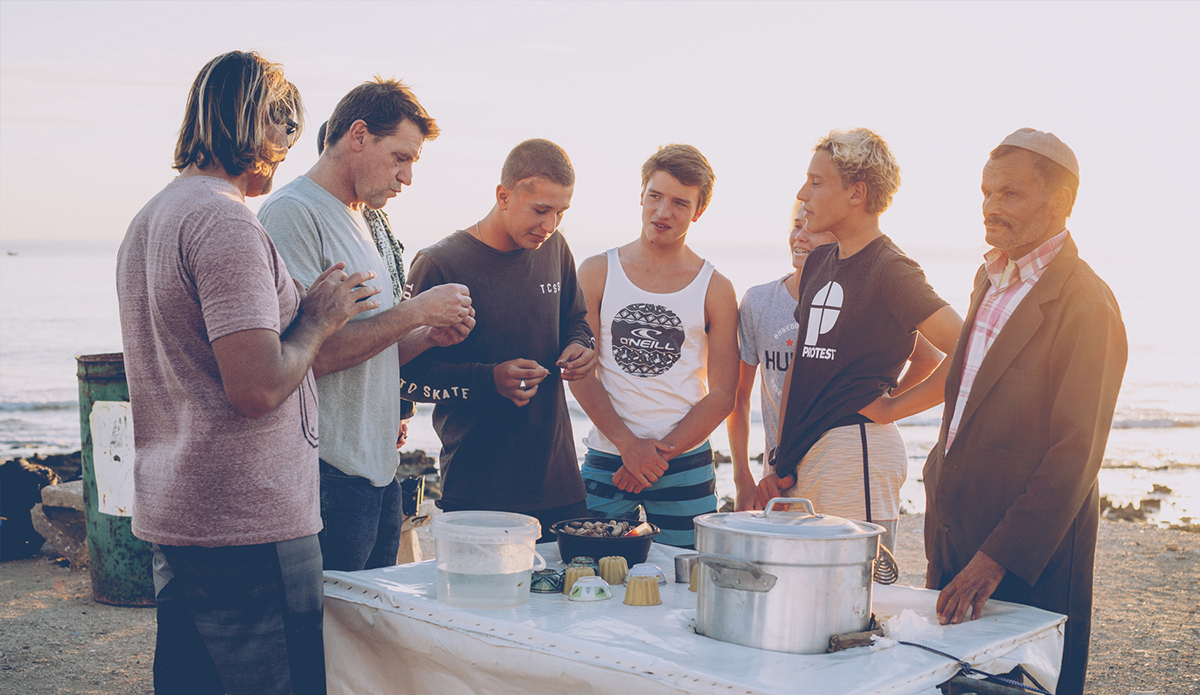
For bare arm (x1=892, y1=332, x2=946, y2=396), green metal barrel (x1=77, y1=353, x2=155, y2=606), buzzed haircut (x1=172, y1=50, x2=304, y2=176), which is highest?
buzzed haircut (x1=172, y1=50, x2=304, y2=176)

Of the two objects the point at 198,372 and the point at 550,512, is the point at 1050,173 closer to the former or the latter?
the point at 550,512

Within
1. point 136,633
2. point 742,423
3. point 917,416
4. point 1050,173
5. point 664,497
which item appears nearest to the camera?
point 1050,173

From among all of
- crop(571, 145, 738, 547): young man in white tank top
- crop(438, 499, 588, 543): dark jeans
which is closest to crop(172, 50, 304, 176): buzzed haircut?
crop(438, 499, 588, 543): dark jeans

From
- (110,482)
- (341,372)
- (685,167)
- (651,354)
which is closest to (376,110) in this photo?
(341,372)

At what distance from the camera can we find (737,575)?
1.71 meters

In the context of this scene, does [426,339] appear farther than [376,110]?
Yes

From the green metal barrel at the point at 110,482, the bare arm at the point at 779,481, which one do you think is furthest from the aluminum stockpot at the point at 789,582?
the green metal barrel at the point at 110,482

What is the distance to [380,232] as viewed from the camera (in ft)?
10.5

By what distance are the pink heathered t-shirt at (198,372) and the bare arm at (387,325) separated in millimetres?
313

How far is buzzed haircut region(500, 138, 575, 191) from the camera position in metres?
3.04

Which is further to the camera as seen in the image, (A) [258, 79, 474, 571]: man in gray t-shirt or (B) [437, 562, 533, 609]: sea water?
(A) [258, 79, 474, 571]: man in gray t-shirt

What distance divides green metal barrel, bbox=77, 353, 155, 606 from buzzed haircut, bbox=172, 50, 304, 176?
3.01m

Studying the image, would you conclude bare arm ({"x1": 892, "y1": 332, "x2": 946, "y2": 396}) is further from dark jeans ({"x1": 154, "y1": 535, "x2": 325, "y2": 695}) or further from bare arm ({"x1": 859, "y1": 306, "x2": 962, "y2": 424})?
dark jeans ({"x1": 154, "y1": 535, "x2": 325, "y2": 695})

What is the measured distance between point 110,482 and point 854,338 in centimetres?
388
